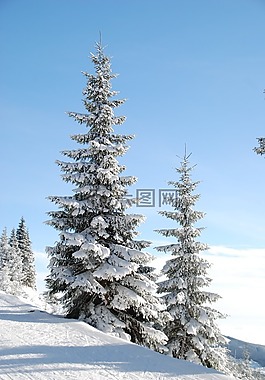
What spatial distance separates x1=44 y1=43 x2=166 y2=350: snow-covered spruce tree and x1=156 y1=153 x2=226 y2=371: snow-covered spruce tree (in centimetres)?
254

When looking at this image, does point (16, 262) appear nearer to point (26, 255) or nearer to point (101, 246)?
point (26, 255)

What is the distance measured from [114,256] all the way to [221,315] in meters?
6.99

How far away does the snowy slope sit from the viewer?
25.2 ft

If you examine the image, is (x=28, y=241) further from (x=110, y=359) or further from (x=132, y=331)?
(x=110, y=359)

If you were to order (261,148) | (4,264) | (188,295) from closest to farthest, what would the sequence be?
(261,148), (188,295), (4,264)

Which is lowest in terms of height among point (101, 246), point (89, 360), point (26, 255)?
point (89, 360)

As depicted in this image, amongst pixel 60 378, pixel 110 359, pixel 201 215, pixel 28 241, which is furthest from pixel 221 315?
pixel 28 241

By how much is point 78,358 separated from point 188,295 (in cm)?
1028

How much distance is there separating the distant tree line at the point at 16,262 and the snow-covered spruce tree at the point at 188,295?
1182 inches

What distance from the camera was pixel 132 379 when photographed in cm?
765

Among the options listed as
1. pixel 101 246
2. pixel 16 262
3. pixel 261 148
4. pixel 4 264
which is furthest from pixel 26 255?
pixel 261 148

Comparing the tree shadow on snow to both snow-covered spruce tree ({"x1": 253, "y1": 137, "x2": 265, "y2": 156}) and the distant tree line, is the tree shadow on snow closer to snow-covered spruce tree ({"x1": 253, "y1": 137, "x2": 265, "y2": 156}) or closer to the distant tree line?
snow-covered spruce tree ({"x1": 253, "y1": 137, "x2": 265, "y2": 156})

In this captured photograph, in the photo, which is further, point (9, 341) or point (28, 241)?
point (28, 241)

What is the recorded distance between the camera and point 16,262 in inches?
2231
